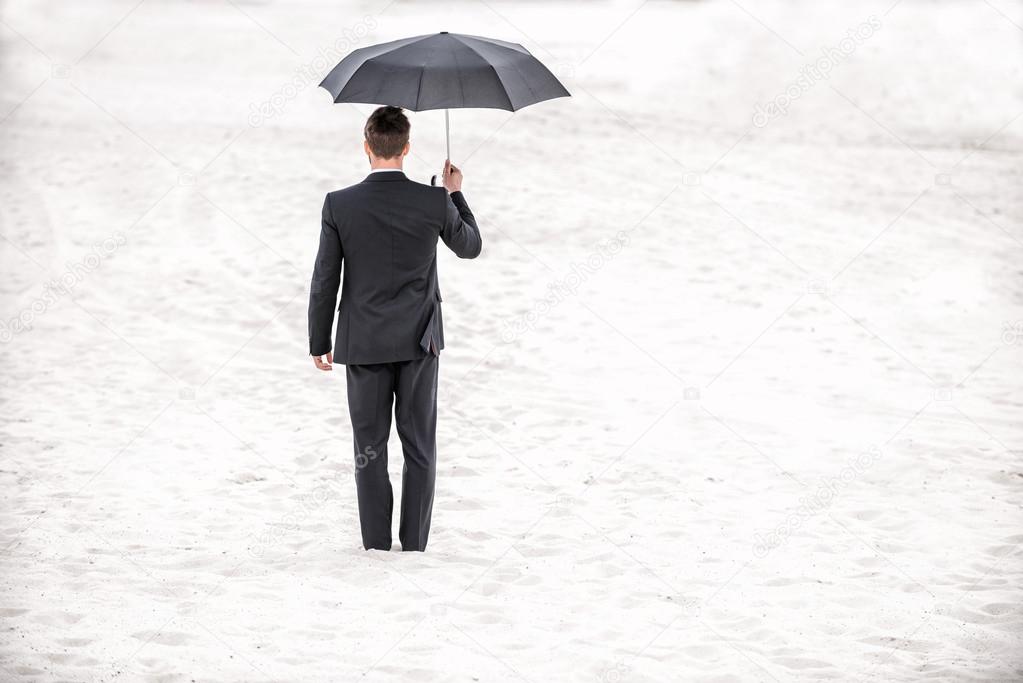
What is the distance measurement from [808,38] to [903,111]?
4851 millimetres

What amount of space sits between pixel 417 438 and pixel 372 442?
188 mm

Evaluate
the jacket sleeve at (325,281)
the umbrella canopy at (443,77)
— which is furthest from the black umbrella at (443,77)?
the jacket sleeve at (325,281)

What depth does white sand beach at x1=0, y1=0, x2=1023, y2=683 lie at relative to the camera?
4.25 meters

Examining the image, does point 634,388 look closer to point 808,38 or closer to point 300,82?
point 300,82

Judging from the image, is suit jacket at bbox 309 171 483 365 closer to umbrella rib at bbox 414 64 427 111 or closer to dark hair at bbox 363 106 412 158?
dark hair at bbox 363 106 412 158

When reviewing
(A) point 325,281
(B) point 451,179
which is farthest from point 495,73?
(A) point 325,281

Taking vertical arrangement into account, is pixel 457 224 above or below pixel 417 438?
above

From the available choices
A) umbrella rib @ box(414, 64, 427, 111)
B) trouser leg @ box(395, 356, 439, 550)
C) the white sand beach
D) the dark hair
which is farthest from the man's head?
the white sand beach

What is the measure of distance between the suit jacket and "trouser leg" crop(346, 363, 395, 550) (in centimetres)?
10

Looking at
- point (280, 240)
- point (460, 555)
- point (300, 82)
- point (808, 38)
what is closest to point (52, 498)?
point (460, 555)

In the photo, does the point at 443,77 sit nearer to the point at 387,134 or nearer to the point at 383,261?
the point at 387,134

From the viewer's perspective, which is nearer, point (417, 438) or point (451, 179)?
point (451, 179)

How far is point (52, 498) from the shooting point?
17.8 feet

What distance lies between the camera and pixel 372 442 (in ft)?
15.4
